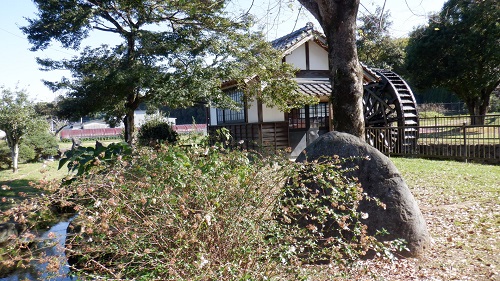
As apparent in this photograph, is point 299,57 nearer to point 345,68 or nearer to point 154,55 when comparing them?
point 154,55

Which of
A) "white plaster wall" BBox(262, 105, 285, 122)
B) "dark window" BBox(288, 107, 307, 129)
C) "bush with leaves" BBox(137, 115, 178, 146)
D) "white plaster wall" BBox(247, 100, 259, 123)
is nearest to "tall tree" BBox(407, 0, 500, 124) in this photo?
"dark window" BBox(288, 107, 307, 129)

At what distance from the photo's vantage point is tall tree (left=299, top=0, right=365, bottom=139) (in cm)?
572

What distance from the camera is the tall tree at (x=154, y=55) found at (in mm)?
10930

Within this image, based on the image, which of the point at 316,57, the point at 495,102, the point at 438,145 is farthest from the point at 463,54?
the point at 495,102

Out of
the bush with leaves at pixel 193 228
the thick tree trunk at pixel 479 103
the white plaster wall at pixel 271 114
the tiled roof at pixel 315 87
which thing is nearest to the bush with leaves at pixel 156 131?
the white plaster wall at pixel 271 114

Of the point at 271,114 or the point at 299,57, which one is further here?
the point at 299,57

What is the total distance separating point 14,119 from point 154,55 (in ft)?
22.2

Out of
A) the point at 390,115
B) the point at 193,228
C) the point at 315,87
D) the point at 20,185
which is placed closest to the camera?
the point at 193,228

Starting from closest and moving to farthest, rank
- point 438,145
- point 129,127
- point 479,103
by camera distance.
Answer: point 438,145
point 129,127
point 479,103

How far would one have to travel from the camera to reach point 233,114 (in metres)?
16.4

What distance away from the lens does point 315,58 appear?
14977mm

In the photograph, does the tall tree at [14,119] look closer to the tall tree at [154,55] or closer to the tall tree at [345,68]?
the tall tree at [154,55]

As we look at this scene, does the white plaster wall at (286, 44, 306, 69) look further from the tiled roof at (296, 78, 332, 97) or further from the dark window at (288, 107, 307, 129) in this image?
the dark window at (288, 107, 307, 129)

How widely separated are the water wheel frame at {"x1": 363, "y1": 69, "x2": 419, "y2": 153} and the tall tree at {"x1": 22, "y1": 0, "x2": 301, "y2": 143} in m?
4.42
